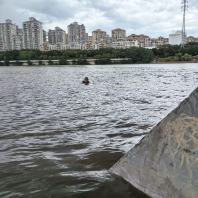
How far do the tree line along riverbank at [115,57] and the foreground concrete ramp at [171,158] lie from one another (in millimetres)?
160938

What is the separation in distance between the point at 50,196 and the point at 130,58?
168m

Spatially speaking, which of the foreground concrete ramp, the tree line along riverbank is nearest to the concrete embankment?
the tree line along riverbank

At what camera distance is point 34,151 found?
32.0 ft

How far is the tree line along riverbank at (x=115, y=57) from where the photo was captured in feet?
557

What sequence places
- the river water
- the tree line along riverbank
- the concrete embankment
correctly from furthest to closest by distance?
the concrete embankment < the tree line along riverbank < the river water

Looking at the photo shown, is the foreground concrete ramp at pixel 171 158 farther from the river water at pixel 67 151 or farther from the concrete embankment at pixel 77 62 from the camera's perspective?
the concrete embankment at pixel 77 62

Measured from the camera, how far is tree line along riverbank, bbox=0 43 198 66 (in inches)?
6683

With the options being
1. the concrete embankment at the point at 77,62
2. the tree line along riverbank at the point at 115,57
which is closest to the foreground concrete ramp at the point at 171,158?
the tree line along riverbank at the point at 115,57

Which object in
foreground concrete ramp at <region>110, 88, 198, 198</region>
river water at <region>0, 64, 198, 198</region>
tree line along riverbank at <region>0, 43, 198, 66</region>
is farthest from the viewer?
tree line along riverbank at <region>0, 43, 198, 66</region>

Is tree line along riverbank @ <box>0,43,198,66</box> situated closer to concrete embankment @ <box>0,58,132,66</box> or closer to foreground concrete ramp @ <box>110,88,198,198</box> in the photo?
concrete embankment @ <box>0,58,132,66</box>

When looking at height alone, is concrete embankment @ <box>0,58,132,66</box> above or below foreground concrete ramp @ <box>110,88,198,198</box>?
below

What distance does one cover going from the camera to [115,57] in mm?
178875

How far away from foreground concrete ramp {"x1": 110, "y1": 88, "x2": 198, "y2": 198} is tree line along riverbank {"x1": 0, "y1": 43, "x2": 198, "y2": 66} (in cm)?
16094

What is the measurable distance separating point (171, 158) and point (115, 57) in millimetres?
174204
